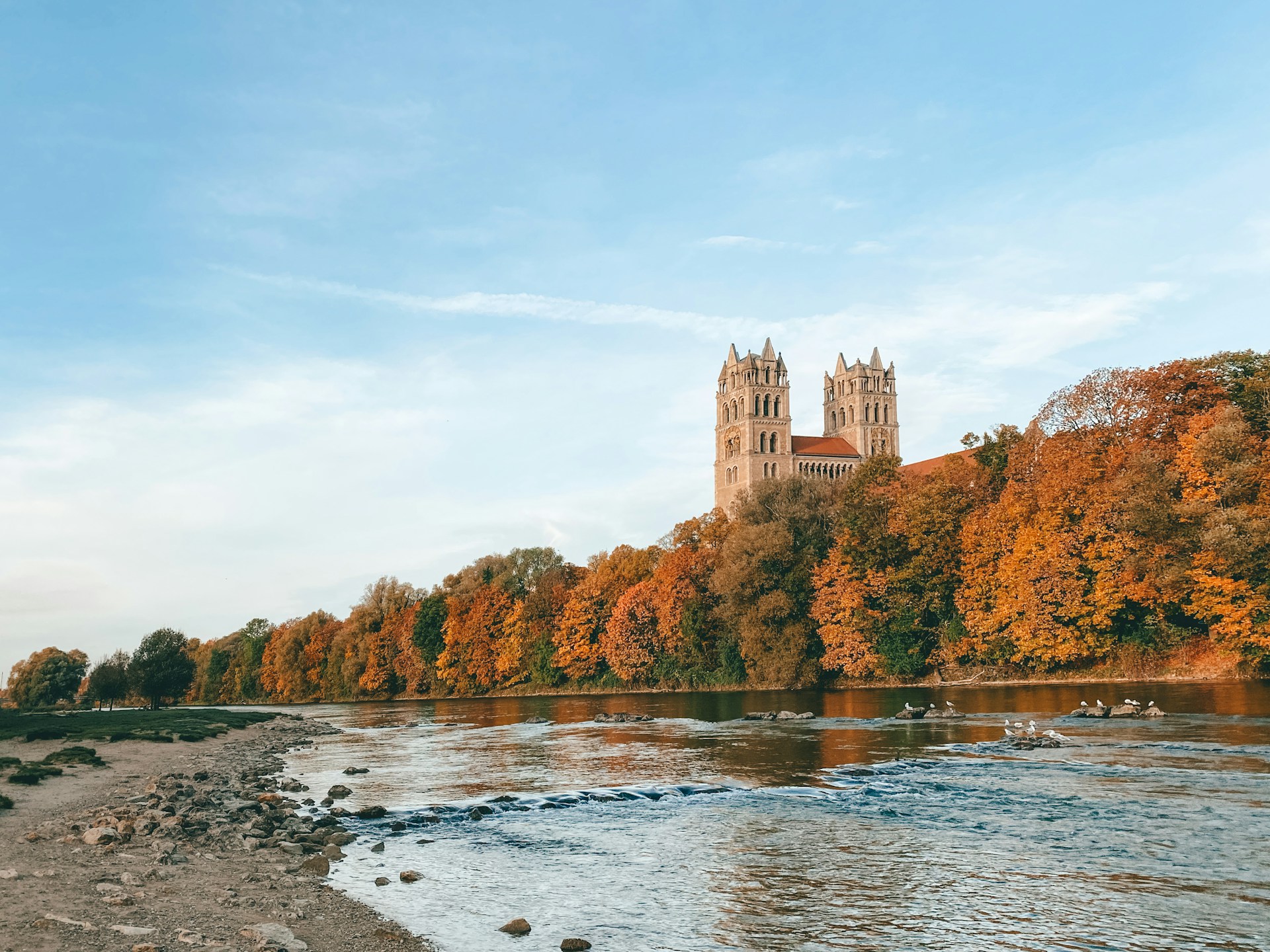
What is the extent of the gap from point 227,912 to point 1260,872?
16336 millimetres

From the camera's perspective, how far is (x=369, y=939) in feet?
41.4

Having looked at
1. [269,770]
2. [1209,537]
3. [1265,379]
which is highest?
[1265,379]

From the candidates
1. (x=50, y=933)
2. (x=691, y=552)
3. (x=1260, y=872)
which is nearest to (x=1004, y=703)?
(x=1260, y=872)

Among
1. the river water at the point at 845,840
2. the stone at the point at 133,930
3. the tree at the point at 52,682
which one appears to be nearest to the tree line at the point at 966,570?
the river water at the point at 845,840

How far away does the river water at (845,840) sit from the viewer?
12.6 metres

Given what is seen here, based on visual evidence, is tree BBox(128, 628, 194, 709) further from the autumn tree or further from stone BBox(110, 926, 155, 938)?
stone BBox(110, 926, 155, 938)

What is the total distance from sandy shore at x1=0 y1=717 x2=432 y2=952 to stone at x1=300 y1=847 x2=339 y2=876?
0.04m

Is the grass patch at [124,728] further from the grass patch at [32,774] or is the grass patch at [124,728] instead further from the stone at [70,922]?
the stone at [70,922]

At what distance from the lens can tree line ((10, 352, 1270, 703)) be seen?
55.5m

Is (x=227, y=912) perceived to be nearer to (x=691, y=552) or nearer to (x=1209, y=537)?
(x=1209, y=537)

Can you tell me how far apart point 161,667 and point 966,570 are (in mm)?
99059

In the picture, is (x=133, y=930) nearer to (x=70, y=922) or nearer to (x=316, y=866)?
(x=70, y=922)

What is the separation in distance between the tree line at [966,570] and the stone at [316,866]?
53096mm

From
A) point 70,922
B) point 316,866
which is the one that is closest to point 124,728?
point 316,866
